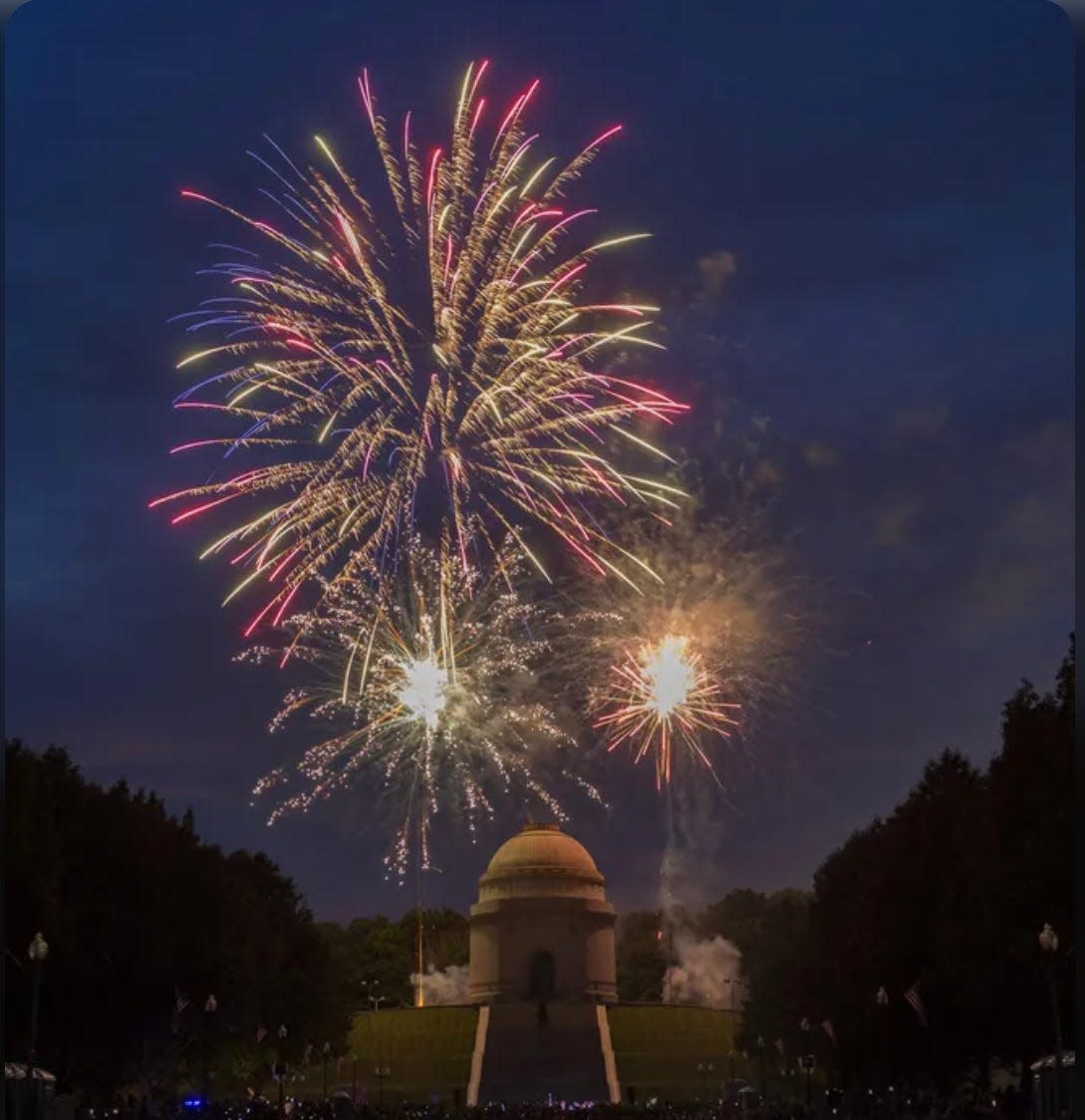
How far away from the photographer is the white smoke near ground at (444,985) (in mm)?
136500

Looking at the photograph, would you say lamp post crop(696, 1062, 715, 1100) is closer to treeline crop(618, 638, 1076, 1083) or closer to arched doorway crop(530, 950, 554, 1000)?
treeline crop(618, 638, 1076, 1083)

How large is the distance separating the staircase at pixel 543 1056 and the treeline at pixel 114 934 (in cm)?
2305

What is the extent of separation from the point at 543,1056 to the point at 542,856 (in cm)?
2235

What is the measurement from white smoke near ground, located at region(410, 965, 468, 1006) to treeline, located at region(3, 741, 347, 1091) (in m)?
65.4

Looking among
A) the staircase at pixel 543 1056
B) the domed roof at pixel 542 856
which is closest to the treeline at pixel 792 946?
the staircase at pixel 543 1056

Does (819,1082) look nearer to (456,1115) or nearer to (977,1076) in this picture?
(977,1076)

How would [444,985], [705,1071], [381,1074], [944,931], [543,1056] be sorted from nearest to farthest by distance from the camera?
1. [944,931]
2. [381,1074]
3. [705,1071]
4. [543,1056]
5. [444,985]

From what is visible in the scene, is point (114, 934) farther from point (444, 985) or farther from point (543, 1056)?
point (444, 985)

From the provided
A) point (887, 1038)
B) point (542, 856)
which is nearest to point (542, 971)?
point (542, 856)

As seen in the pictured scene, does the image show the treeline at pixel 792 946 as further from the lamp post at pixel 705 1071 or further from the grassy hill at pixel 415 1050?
the grassy hill at pixel 415 1050

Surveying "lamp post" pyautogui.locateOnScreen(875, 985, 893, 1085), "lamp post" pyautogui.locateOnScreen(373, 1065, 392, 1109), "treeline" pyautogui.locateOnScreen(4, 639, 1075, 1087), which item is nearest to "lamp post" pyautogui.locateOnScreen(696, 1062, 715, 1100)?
"treeline" pyautogui.locateOnScreen(4, 639, 1075, 1087)

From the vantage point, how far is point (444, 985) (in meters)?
138

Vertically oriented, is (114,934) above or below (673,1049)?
above

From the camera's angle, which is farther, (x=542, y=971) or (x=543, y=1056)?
(x=542, y=971)
